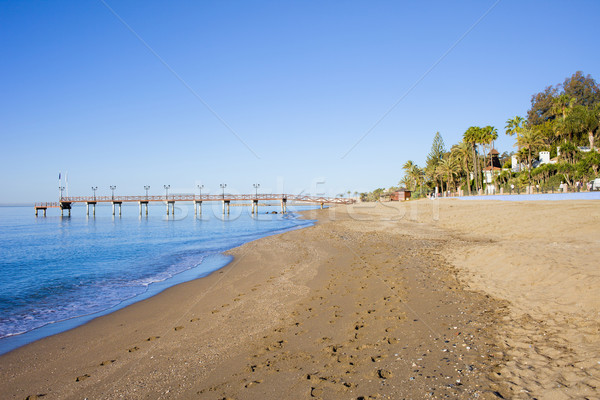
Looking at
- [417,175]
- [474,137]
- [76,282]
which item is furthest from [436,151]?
[76,282]

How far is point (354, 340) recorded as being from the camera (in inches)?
219

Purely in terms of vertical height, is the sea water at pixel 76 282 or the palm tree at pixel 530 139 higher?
the palm tree at pixel 530 139

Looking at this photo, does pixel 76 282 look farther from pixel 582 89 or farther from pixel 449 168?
pixel 582 89

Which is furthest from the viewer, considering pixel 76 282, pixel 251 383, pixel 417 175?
pixel 417 175

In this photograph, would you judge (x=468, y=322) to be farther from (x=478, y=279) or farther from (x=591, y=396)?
(x=478, y=279)

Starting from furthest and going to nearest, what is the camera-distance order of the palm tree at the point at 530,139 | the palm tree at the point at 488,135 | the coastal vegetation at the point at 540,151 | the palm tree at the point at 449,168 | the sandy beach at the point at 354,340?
1. the palm tree at the point at 449,168
2. the palm tree at the point at 488,135
3. the palm tree at the point at 530,139
4. the coastal vegetation at the point at 540,151
5. the sandy beach at the point at 354,340

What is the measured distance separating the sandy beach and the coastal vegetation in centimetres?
3523

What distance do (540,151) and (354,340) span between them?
6309 centimetres

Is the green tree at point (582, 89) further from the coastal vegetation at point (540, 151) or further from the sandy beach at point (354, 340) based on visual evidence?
the sandy beach at point (354, 340)

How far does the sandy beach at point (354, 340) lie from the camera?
4145mm

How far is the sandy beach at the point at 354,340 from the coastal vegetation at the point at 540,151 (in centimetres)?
3523

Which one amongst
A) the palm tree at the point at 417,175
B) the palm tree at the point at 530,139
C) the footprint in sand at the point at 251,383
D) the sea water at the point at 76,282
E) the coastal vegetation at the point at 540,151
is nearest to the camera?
the footprint in sand at the point at 251,383

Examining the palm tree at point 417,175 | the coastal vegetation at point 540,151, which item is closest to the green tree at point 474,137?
the coastal vegetation at point 540,151

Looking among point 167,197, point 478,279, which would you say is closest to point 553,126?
point 478,279
